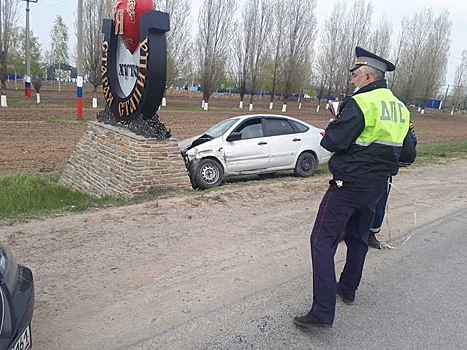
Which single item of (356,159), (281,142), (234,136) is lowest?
(281,142)

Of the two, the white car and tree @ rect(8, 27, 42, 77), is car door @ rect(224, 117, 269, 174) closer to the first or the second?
the white car

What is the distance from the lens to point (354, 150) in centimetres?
284

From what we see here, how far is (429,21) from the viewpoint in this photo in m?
55.7

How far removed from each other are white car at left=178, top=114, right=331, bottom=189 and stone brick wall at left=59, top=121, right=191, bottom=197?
0.64 meters

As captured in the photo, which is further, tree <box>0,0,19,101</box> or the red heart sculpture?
tree <box>0,0,19,101</box>

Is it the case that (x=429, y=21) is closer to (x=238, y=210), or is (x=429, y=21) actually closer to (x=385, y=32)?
(x=385, y=32)

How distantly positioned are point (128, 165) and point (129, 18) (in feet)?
8.64

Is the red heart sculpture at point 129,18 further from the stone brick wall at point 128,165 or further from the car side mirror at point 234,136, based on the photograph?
the car side mirror at point 234,136

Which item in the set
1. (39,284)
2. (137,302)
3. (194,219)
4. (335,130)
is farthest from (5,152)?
(335,130)

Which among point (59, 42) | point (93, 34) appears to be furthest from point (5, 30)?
point (59, 42)

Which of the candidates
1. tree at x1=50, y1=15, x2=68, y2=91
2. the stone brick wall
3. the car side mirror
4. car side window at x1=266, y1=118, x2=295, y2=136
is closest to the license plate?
the stone brick wall

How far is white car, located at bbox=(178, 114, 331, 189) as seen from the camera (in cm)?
764

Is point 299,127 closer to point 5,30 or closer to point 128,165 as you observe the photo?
point 128,165

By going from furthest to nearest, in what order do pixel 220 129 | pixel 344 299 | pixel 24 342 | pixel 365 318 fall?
1. pixel 220 129
2. pixel 344 299
3. pixel 365 318
4. pixel 24 342
